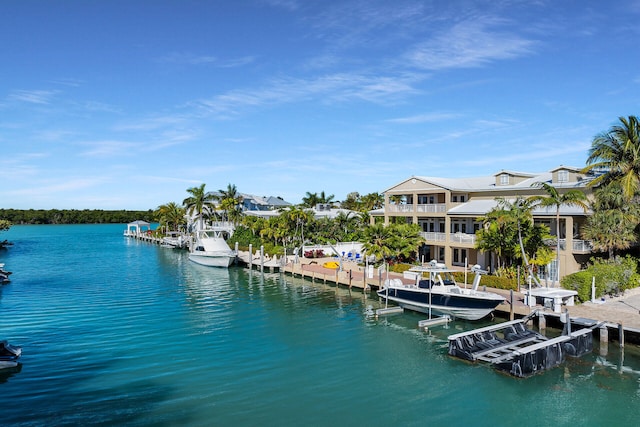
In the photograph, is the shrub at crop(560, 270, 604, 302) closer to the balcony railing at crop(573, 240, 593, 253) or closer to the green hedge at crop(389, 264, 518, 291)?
the green hedge at crop(389, 264, 518, 291)

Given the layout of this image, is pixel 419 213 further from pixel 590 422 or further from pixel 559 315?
pixel 590 422

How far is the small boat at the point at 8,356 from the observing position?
2044cm

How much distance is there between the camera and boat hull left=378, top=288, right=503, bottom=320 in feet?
89.6

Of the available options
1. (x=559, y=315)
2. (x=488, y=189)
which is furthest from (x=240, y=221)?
(x=559, y=315)

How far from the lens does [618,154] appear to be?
3412cm

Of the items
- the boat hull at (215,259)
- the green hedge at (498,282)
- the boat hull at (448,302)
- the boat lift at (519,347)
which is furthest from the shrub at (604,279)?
the boat hull at (215,259)

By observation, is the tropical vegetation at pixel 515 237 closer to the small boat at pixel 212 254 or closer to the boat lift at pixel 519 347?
the boat lift at pixel 519 347

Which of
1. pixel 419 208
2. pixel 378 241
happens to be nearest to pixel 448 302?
pixel 378 241

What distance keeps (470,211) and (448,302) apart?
43.2 ft

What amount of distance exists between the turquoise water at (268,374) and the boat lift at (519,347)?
0.54m

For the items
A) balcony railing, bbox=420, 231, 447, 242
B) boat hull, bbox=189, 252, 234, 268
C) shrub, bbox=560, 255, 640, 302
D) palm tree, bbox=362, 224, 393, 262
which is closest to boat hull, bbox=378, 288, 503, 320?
shrub, bbox=560, 255, 640, 302

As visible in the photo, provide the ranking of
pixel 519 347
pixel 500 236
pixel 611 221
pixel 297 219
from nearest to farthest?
pixel 519 347 < pixel 611 221 < pixel 500 236 < pixel 297 219

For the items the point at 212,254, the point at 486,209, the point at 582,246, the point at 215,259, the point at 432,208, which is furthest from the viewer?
the point at 212,254

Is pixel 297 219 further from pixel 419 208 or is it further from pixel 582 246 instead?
pixel 582 246
